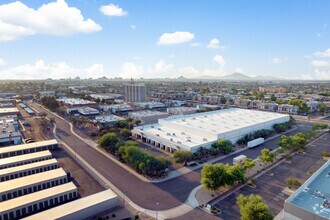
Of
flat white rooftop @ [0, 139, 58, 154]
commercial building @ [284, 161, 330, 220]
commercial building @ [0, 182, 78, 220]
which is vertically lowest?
commercial building @ [0, 182, 78, 220]

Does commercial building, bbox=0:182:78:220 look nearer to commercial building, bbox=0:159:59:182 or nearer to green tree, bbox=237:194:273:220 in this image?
commercial building, bbox=0:159:59:182

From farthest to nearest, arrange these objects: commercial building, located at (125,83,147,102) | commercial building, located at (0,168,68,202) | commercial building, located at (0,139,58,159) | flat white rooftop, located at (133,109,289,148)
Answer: commercial building, located at (125,83,147,102)
flat white rooftop, located at (133,109,289,148)
commercial building, located at (0,139,58,159)
commercial building, located at (0,168,68,202)

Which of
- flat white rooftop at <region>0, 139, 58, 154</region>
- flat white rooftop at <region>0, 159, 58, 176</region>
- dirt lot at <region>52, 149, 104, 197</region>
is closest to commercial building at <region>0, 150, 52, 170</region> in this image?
flat white rooftop at <region>0, 159, 58, 176</region>

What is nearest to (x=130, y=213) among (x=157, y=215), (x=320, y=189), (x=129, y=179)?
(x=157, y=215)

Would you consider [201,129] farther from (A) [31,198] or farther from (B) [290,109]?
(B) [290,109]

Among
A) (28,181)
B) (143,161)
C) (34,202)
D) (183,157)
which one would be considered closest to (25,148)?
(28,181)

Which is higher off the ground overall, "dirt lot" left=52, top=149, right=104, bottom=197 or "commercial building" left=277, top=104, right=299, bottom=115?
"commercial building" left=277, top=104, right=299, bottom=115

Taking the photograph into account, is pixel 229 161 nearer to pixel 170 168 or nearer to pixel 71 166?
pixel 170 168

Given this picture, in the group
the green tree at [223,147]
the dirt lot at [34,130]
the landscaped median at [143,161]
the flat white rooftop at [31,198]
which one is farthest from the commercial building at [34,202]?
the dirt lot at [34,130]
